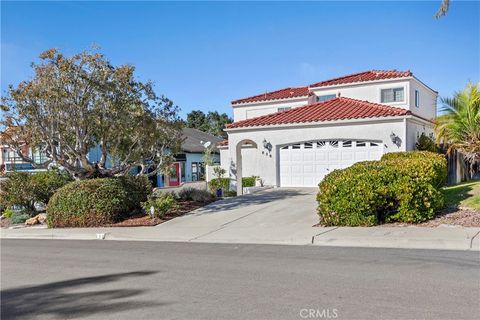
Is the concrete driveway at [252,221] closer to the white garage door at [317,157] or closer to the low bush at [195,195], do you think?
the low bush at [195,195]

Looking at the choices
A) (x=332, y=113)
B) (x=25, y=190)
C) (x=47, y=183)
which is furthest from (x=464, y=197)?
(x=25, y=190)

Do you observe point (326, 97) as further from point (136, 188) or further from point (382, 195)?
point (382, 195)

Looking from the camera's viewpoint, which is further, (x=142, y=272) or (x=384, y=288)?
(x=142, y=272)

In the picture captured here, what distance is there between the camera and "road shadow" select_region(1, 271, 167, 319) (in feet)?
19.4

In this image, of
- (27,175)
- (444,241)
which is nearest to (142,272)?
(444,241)

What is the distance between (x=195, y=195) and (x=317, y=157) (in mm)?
5942

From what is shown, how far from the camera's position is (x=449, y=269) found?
22.8ft

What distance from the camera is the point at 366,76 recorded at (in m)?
26.0

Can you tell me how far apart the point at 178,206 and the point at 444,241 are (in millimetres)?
10163

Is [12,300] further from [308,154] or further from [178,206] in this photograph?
[308,154]

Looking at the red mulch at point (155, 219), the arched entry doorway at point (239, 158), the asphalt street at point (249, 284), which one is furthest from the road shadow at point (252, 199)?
the asphalt street at point (249, 284)

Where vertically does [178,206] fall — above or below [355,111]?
below

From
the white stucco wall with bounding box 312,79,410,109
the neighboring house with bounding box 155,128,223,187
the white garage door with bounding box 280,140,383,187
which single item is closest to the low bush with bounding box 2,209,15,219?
the white garage door with bounding box 280,140,383,187

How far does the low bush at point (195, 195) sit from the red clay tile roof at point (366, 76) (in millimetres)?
11874
